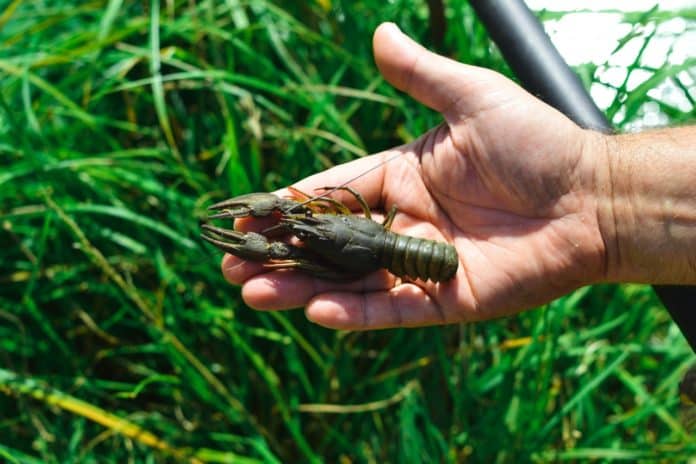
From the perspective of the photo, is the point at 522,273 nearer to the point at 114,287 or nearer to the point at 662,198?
the point at 662,198

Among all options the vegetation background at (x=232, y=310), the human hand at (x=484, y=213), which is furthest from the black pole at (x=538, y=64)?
the vegetation background at (x=232, y=310)

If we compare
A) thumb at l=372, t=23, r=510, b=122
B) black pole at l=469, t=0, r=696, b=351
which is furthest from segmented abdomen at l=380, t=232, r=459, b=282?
black pole at l=469, t=0, r=696, b=351

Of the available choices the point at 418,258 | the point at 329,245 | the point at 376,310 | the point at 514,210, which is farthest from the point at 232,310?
the point at 514,210

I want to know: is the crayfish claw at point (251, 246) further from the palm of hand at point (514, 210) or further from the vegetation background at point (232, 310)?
the palm of hand at point (514, 210)

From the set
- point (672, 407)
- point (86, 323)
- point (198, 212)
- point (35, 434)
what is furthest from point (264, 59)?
point (672, 407)

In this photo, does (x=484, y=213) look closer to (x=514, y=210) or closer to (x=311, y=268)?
(x=514, y=210)

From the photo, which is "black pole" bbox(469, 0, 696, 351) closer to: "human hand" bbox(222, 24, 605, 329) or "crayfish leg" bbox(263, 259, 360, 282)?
"human hand" bbox(222, 24, 605, 329)
